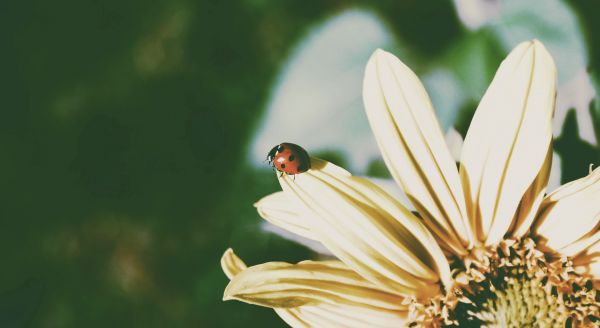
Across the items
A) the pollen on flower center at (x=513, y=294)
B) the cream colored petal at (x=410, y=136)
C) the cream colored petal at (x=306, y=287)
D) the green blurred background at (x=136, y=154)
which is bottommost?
the pollen on flower center at (x=513, y=294)

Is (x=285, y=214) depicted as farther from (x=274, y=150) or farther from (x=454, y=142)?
(x=454, y=142)

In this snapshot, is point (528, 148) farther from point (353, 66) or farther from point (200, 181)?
point (200, 181)

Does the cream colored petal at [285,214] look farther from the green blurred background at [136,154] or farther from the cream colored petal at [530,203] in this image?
the cream colored petal at [530,203]

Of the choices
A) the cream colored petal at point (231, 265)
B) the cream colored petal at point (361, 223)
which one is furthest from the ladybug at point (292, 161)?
the cream colored petal at point (231, 265)

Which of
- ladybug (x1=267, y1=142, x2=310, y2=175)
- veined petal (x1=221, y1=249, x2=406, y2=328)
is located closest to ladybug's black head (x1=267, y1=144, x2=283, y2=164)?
ladybug (x1=267, y1=142, x2=310, y2=175)

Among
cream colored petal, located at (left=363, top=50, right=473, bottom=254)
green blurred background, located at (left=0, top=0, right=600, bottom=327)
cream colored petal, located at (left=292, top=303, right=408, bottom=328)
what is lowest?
cream colored petal, located at (left=292, top=303, right=408, bottom=328)

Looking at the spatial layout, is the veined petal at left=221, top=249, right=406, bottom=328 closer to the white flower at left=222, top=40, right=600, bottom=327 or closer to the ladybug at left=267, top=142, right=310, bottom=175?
the white flower at left=222, top=40, right=600, bottom=327
